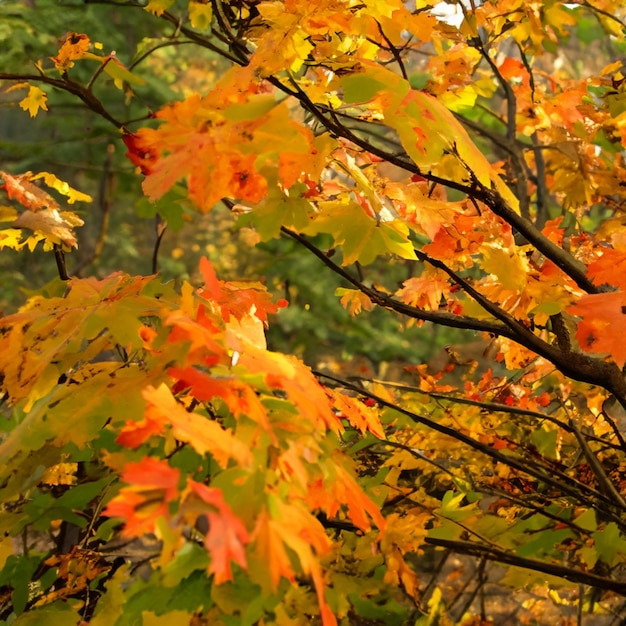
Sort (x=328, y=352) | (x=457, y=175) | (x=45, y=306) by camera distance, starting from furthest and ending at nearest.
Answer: (x=328, y=352) → (x=457, y=175) → (x=45, y=306)

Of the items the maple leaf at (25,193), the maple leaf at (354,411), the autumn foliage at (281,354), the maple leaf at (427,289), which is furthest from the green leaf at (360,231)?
the maple leaf at (25,193)

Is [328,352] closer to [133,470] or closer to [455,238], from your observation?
[455,238]

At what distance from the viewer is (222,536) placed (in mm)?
654

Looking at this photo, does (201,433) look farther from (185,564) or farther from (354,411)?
(354,411)

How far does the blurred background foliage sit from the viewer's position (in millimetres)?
5781

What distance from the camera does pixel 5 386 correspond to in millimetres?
1231

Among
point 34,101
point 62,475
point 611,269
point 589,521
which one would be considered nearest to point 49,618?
point 62,475

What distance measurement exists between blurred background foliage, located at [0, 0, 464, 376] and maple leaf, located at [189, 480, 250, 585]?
448 centimetres

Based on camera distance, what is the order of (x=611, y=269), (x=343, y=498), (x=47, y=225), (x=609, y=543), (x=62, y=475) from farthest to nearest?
1. (x=62, y=475)
2. (x=47, y=225)
3. (x=609, y=543)
4. (x=611, y=269)
5. (x=343, y=498)

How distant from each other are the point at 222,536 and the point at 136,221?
1188cm

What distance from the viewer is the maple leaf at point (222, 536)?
63cm

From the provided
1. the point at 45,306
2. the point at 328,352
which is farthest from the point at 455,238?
the point at 328,352

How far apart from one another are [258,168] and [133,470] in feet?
1.76

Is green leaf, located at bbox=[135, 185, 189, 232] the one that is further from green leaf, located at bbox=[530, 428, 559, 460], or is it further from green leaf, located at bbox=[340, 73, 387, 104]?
green leaf, located at bbox=[530, 428, 559, 460]
